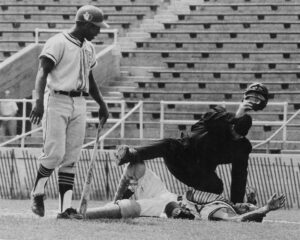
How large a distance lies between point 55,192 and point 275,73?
7.37m

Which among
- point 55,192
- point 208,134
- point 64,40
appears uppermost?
point 64,40

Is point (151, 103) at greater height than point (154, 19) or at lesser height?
lesser

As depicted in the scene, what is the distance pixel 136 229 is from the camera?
10.1m

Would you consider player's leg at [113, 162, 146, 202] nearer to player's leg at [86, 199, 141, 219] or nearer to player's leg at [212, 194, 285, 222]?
player's leg at [86, 199, 141, 219]

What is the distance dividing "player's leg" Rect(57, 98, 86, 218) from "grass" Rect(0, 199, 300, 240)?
242mm

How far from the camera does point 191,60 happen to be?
2416 cm

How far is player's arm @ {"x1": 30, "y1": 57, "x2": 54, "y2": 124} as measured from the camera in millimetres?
10977

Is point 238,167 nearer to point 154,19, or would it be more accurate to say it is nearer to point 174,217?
point 174,217

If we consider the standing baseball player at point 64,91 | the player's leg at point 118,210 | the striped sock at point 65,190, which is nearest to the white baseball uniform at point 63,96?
the standing baseball player at point 64,91

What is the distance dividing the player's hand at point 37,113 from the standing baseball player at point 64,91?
6.0 inches

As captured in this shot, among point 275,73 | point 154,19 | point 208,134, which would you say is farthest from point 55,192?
point 154,19

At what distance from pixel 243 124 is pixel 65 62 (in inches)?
73.3

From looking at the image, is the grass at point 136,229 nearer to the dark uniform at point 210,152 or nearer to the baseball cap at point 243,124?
the dark uniform at point 210,152

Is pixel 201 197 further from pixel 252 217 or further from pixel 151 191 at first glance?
pixel 252 217
